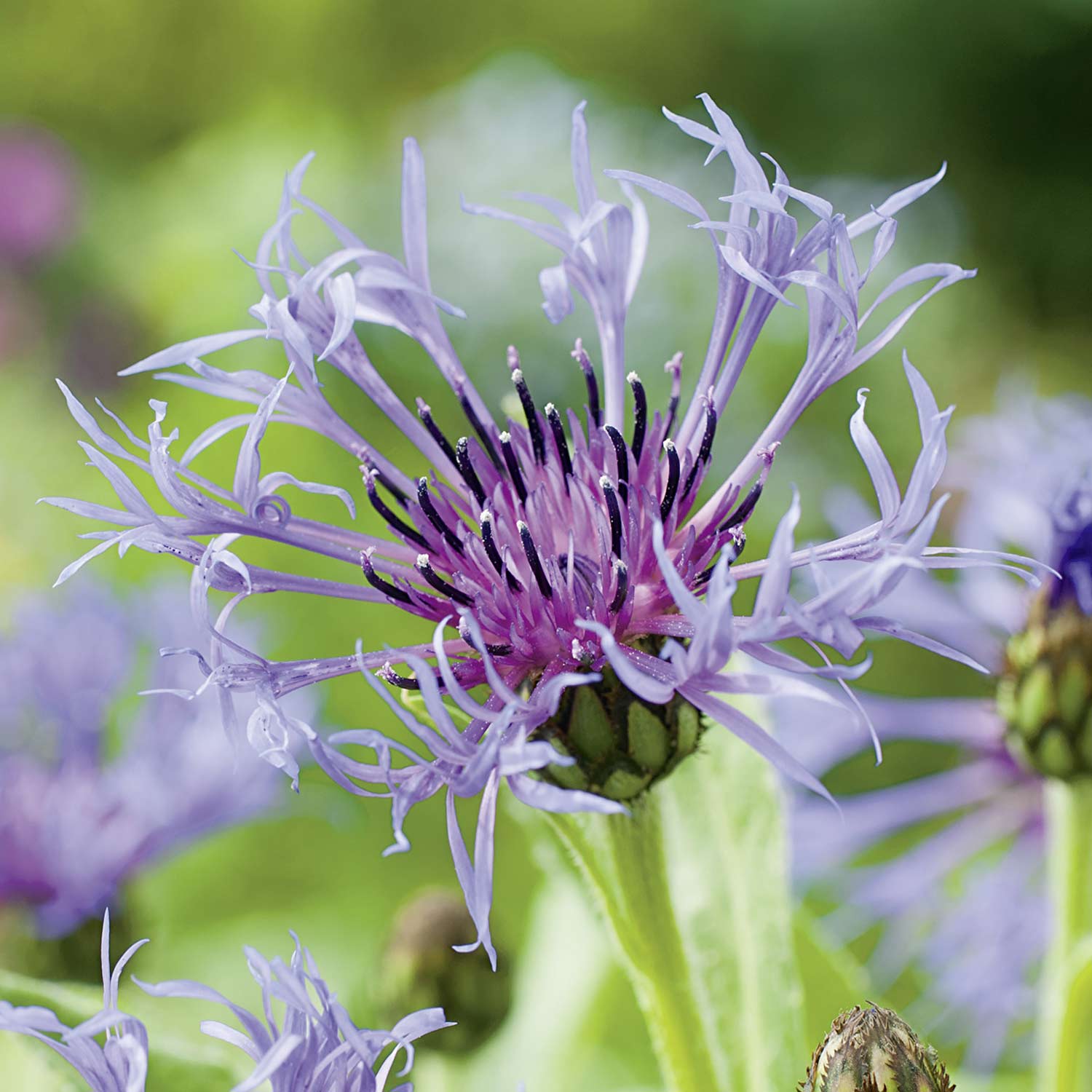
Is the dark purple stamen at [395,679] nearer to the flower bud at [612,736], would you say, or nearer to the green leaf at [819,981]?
the flower bud at [612,736]

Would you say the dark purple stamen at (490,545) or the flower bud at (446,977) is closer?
the dark purple stamen at (490,545)

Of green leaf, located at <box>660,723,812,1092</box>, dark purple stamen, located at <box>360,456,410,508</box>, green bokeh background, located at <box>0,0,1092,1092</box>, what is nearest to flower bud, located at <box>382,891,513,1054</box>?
green bokeh background, located at <box>0,0,1092,1092</box>

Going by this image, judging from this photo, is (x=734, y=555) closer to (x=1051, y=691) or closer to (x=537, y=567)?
(x=537, y=567)

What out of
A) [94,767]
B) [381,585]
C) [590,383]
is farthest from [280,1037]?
[94,767]

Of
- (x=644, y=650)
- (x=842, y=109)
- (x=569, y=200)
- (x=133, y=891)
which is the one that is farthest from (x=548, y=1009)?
(x=842, y=109)

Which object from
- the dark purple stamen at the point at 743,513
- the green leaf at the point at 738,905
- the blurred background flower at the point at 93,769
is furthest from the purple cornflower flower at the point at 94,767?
the dark purple stamen at the point at 743,513

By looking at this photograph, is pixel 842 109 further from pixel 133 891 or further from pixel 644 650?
pixel 644 650
